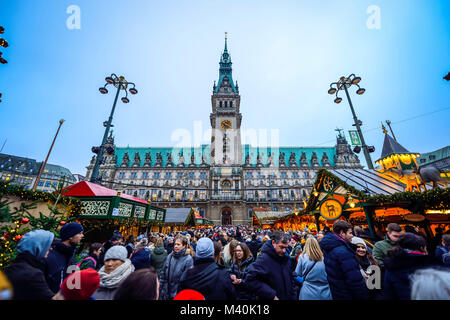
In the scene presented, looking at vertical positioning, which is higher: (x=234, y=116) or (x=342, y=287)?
(x=234, y=116)

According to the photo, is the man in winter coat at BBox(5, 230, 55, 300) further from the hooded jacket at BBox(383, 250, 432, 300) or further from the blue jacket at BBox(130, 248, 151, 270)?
the hooded jacket at BBox(383, 250, 432, 300)

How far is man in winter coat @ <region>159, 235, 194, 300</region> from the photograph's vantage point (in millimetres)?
3062

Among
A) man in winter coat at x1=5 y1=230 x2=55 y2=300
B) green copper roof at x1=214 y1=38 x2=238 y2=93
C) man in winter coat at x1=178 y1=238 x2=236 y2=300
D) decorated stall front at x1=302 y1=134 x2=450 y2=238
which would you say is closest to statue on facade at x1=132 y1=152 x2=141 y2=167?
green copper roof at x1=214 y1=38 x2=238 y2=93

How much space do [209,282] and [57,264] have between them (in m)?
2.12

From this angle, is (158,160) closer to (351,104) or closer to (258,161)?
(258,161)

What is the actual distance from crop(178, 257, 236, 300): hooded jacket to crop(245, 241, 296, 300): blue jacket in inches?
12.6

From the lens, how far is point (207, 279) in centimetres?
214

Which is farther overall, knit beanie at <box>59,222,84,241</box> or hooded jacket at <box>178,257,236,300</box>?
knit beanie at <box>59,222,84,241</box>

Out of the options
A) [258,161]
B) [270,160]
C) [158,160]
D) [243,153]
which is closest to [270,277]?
[258,161]

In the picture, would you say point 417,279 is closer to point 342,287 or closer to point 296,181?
point 342,287

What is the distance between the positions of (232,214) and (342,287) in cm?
3663

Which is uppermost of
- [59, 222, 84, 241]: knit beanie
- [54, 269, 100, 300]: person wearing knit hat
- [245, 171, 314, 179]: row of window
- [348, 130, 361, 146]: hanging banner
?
[245, 171, 314, 179]: row of window
